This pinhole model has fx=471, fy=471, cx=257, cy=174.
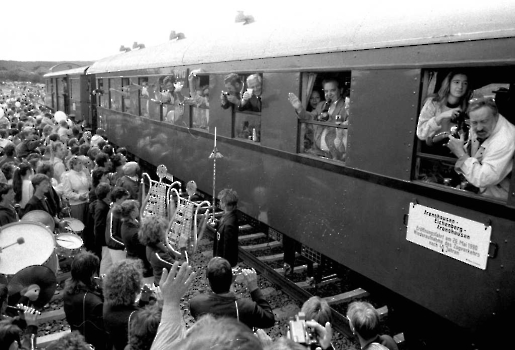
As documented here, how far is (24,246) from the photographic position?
441cm

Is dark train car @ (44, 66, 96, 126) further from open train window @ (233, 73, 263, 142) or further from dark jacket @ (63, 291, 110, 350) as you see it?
dark jacket @ (63, 291, 110, 350)

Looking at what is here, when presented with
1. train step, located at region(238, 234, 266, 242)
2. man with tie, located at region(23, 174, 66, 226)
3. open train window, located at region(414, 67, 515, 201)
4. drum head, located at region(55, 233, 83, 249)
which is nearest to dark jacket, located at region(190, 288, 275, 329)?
open train window, located at region(414, 67, 515, 201)

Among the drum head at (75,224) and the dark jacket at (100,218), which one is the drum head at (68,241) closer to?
the dark jacket at (100,218)

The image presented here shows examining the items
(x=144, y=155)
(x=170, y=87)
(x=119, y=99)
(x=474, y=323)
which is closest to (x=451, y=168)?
(x=474, y=323)

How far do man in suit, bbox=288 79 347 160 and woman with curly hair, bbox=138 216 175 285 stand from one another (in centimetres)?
190

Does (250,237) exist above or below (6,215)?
below

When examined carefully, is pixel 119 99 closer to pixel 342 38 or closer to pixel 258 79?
pixel 258 79

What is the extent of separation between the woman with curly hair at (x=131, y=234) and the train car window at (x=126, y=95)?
8.55m

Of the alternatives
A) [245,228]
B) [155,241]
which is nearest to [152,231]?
[155,241]

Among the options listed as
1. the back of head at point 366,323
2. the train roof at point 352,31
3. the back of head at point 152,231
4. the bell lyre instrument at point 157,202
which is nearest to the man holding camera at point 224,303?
the back of head at point 366,323

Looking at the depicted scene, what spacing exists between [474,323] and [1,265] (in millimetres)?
3952

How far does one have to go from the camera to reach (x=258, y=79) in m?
6.09

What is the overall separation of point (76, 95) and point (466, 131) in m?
21.8

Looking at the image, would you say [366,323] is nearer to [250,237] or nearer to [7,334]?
[7,334]
